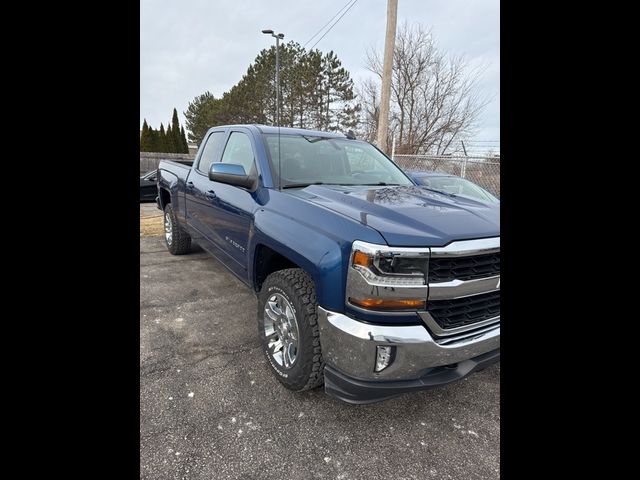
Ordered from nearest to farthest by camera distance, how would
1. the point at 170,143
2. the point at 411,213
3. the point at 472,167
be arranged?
1. the point at 411,213
2. the point at 472,167
3. the point at 170,143

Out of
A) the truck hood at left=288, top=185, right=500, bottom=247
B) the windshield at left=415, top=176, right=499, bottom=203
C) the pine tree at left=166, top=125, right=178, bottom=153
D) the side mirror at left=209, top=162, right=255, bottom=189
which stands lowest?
the truck hood at left=288, top=185, right=500, bottom=247

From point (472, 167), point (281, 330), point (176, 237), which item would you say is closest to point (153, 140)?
point (472, 167)

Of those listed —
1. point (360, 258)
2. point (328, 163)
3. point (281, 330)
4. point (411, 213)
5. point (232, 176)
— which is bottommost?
point (281, 330)

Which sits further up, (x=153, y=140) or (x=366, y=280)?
(x=153, y=140)

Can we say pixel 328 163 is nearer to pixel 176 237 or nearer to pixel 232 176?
pixel 232 176

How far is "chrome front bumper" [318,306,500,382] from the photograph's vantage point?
1737 mm

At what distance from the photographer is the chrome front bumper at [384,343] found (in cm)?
174

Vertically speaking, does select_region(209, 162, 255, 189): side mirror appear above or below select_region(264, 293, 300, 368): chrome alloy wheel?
above

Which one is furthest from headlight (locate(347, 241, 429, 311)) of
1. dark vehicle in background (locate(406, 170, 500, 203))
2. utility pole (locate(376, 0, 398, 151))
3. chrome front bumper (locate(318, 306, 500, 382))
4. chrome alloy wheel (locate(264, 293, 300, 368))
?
utility pole (locate(376, 0, 398, 151))

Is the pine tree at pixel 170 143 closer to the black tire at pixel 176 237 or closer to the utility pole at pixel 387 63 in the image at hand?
the utility pole at pixel 387 63

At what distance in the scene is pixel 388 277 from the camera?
174cm

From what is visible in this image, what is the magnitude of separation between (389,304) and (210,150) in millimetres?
3269

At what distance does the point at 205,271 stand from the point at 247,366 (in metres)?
2.54

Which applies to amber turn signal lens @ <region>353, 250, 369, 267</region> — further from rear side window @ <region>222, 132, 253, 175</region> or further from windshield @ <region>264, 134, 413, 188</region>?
rear side window @ <region>222, 132, 253, 175</region>
